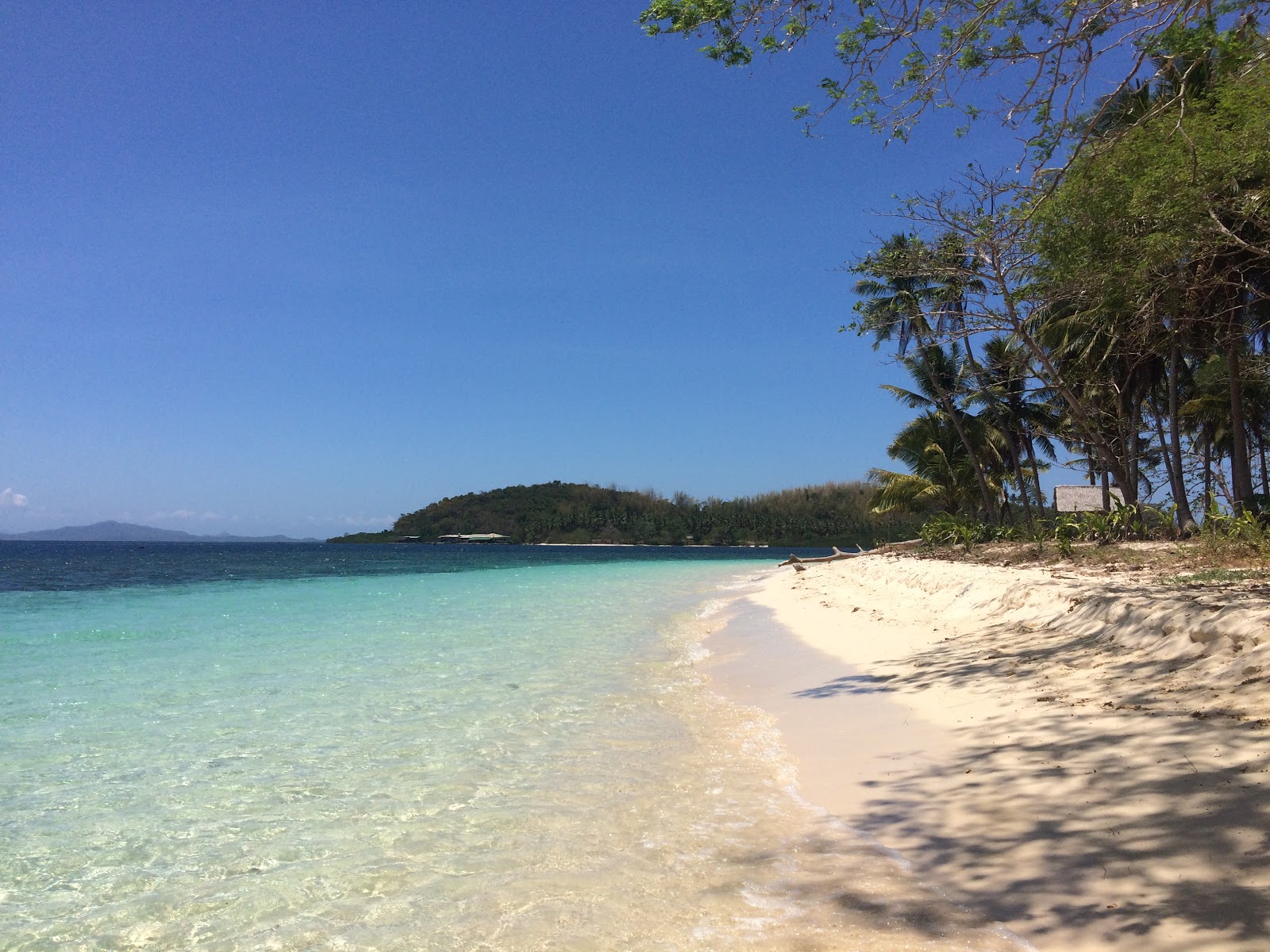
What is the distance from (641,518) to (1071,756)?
390 feet

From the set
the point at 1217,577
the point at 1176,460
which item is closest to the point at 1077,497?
the point at 1176,460

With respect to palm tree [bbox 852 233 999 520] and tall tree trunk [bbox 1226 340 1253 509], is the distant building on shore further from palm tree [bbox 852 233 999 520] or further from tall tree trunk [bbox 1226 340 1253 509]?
tall tree trunk [bbox 1226 340 1253 509]

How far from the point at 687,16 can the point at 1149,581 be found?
25.8 feet

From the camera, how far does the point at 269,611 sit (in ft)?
55.0

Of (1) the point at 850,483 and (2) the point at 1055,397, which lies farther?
(1) the point at 850,483

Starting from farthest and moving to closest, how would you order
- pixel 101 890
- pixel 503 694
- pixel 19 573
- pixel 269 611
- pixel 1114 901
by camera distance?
pixel 19 573, pixel 269 611, pixel 503 694, pixel 101 890, pixel 1114 901

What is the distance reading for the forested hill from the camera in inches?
3920

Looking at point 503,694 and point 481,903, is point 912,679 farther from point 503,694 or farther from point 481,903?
point 481,903

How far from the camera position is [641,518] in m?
122

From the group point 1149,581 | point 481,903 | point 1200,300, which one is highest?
point 1200,300

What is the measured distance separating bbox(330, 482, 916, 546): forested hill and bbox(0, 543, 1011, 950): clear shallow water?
286ft

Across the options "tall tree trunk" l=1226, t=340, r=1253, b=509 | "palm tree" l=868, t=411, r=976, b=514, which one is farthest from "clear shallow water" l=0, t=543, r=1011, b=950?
"palm tree" l=868, t=411, r=976, b=514

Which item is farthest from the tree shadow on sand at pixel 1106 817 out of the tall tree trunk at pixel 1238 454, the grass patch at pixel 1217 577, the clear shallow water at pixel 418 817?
the tall tree trunk at pixel 1238 454

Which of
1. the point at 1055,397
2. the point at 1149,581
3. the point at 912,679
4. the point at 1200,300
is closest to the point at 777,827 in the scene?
the point at 912,679
